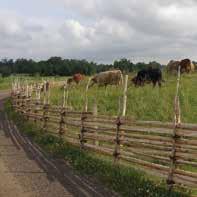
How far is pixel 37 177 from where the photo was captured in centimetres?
1230

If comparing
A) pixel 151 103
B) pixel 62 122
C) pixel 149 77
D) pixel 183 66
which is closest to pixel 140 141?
pixel 62 122

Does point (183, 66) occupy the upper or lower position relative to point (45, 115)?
upper

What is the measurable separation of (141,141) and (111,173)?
2.97 feet

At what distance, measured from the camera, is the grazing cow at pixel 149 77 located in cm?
3303

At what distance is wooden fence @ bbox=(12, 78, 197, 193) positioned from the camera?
10008mm

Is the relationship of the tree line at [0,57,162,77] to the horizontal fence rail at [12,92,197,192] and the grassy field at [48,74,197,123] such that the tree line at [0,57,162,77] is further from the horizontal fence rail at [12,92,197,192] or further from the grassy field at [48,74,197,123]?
the horizontal fence rail at [12,92,197,192]

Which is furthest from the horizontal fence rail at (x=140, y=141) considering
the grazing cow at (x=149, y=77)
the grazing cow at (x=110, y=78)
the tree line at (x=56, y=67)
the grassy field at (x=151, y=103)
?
the tree line at (x=56, y=67)

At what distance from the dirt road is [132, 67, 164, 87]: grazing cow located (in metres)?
16.3

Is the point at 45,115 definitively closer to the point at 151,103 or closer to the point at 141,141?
the point at 151,103

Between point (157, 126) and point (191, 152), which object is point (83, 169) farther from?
point (191, 152)

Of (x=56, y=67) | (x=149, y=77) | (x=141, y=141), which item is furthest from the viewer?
(x=56, y=67)

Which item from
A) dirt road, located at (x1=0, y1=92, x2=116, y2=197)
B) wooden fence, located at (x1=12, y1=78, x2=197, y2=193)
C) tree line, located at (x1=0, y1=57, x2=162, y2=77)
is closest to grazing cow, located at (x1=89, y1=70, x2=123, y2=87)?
wooden fence, located at (x1=12, y1=78, x2=197, y2=193)

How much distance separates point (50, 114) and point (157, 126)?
10.7 m

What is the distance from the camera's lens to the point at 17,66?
116438mm
